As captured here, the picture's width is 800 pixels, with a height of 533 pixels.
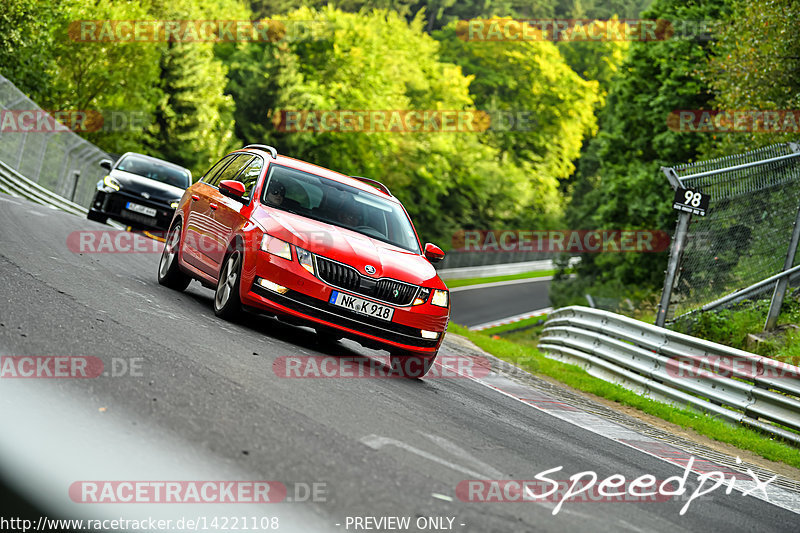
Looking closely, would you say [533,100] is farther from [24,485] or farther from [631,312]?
[24,485]

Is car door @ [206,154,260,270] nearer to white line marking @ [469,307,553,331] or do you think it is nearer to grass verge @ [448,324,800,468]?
grass verge @ [448,324,800,468]

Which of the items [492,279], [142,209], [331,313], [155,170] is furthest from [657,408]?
[492,279]

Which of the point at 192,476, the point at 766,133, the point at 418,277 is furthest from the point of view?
the point at 766,133

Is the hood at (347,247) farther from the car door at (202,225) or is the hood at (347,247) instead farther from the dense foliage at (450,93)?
the dense foliage at (450,93)

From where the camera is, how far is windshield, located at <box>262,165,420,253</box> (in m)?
9.63

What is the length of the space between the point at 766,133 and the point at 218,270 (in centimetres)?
1491

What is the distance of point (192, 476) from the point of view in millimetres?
4199

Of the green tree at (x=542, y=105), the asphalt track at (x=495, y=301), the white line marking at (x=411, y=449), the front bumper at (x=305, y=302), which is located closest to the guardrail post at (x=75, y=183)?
the asphalt track at (x=495, y=301)

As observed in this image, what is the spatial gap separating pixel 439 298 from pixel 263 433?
14.1ft

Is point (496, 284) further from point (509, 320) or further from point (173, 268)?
point (173, 268)

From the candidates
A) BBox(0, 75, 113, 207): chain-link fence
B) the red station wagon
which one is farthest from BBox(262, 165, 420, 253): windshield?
BBox(0, 75, 113, 207): chain-link fence

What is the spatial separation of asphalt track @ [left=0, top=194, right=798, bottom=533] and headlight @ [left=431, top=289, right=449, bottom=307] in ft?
2.67

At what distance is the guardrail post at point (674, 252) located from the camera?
14164 mm

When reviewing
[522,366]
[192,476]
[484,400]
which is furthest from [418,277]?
[522,366]
